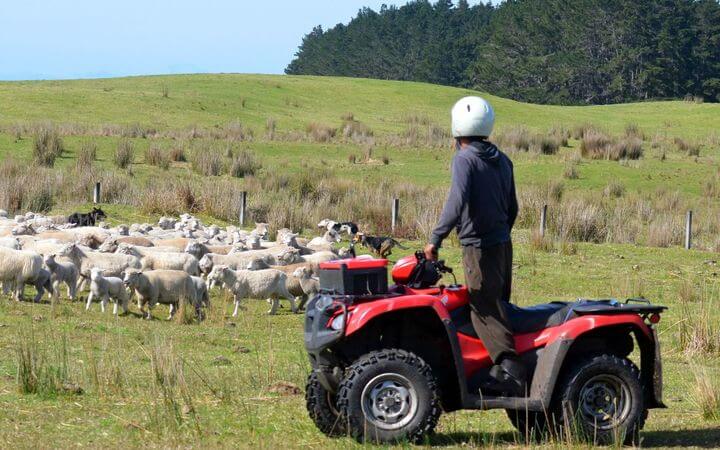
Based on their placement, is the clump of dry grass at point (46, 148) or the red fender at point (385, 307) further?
the clump of dry grass at point (46, 148)

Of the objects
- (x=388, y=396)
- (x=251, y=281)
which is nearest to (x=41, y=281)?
(x=251, y=281)

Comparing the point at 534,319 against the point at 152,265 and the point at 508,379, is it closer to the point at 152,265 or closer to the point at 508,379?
the point at 508,379

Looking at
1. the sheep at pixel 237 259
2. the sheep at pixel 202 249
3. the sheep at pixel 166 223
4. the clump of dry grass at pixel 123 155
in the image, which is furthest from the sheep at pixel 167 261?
the clump of dry grass at pixel 123 155

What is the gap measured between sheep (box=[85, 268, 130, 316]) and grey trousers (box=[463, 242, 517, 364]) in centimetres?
969

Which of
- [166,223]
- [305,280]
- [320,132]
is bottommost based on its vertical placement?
[305,280]

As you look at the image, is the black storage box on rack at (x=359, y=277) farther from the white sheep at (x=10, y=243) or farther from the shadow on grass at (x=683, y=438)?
the white sheep at (x=10, y=243)

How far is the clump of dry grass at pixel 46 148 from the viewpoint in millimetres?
35312

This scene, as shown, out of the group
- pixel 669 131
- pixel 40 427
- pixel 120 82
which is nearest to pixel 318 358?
pixel 40 427

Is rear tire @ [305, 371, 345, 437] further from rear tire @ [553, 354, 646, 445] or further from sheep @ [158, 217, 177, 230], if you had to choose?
sheep @ [158, 217, 177, 230]

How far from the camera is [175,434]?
27.7 ft

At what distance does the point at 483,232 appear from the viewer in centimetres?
810

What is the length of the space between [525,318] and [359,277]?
1275mm

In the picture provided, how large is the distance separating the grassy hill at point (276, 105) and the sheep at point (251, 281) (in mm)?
31842

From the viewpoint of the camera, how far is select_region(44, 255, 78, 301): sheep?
17484mm
